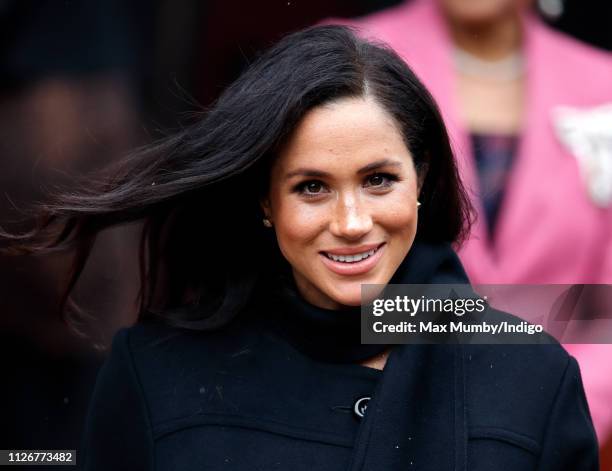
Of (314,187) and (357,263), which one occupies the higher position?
(314,187)

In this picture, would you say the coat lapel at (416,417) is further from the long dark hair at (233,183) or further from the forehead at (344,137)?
the forehead at (344,137)

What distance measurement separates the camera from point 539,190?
12.1 feet

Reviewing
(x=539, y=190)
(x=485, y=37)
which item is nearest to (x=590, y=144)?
(x=539, y=190)

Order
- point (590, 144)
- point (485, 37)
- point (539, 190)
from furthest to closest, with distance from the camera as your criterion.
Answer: point (485, 37)
point (590, 144)
point (539, 190)

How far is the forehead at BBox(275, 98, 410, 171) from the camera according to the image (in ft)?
8.44

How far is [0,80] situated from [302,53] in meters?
1.96

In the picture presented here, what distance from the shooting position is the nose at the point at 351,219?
256 cm

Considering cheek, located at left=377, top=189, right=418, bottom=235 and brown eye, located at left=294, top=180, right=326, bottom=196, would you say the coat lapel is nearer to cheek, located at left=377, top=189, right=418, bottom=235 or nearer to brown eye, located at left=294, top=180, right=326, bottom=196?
cheek, located at left=377, top=189, right=418, bottom=235

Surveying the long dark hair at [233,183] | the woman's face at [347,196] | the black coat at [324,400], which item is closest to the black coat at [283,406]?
the black coat at [324,400]

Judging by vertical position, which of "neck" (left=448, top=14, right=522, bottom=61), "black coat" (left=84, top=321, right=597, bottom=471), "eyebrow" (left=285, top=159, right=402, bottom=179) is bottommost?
"black coat" (left=84, top=321, right=597, bottom=471)

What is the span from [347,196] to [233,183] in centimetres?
32

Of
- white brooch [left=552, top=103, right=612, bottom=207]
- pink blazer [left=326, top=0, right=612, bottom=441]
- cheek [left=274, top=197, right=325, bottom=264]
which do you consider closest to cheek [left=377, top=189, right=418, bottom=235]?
cheek [left=274, top=197, right=325, bottom=264]

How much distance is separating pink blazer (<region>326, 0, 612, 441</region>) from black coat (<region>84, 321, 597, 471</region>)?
2.74 ft

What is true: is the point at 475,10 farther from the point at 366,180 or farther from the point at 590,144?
the point at 366,180
